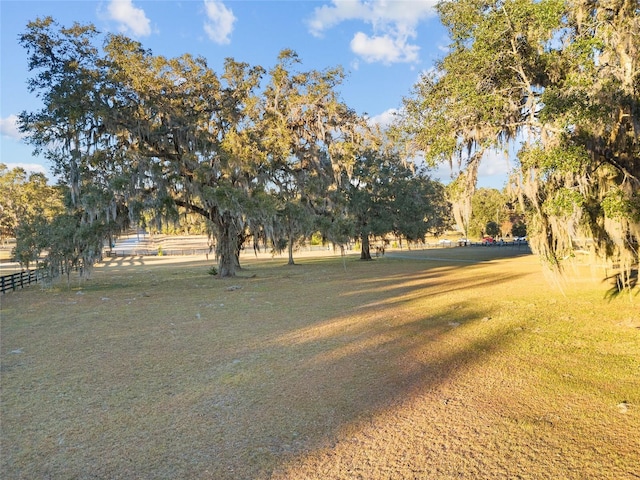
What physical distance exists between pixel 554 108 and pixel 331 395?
5964 mm

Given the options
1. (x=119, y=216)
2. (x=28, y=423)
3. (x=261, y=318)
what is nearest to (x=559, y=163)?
(x=261, y=318)

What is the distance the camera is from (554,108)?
6742 mm

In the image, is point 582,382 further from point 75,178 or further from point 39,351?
point 75,178

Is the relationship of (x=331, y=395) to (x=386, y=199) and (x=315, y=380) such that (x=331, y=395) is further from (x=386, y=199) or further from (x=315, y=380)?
(x=386, y=199)

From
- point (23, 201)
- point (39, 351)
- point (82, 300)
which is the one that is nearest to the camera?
point (39, 351)

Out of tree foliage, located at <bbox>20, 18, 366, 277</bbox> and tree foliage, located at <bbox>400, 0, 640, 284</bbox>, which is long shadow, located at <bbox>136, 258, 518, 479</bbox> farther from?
tree foliage, located at <bbox>20, 18, 366, 277</bbox>

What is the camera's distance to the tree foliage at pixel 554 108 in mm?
6773

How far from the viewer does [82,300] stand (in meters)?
15.1

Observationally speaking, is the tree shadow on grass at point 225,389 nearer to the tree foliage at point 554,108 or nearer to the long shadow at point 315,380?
the long shadow at point 315,380

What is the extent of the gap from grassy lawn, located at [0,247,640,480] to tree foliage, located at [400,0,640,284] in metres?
2.51

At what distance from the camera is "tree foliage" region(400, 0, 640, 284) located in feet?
22.2

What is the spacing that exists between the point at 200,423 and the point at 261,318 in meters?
6.25

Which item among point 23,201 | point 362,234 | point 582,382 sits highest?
point 23,201

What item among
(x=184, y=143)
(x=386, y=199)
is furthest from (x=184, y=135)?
(x=386, y=199)
